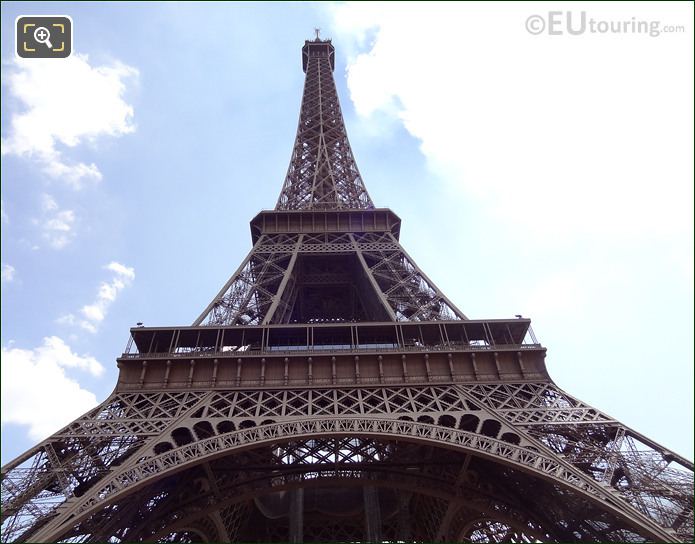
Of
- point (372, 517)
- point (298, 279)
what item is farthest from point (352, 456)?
point (298, 279)

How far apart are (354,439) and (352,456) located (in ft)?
2.47

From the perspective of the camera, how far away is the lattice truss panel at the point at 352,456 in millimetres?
12656

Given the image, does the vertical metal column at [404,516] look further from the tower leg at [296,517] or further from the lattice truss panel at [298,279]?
the lattice truss panel at [298,279]

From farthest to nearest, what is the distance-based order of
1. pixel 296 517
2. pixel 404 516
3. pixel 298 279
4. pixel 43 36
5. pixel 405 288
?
pixel 298 279 → pixel 404 516 → pixel 296 517 → pixel 405 288 → pixel 43 36

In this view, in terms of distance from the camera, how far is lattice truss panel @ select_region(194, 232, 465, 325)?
21031 millimetres

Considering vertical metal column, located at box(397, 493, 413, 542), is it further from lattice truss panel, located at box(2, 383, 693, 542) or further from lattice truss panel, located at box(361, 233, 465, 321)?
lattice truss panel, located at box(361, 233, 465, 321)

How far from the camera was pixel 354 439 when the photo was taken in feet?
58.3

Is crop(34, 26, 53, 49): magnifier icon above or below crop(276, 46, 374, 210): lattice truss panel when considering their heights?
below

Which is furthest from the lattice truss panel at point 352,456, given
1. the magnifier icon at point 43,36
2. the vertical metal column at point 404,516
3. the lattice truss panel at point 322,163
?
the lattice truss panel at point 322,163

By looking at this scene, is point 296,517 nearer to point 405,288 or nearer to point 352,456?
point 352,456

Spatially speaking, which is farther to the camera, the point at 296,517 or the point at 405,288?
the point at 296,517

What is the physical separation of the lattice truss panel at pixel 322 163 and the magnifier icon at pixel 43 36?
58.9 ft

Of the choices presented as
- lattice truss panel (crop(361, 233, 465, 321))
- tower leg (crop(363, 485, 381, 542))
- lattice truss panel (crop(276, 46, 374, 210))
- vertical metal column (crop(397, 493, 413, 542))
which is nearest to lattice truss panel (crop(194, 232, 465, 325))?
→ lattice truss panel (crop(361, 233, 465, 321))

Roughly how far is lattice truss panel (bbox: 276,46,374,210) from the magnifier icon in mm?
A: 17942
